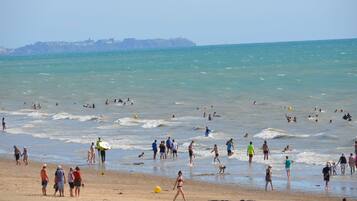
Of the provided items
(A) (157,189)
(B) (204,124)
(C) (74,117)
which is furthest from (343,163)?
(C) (74,117)

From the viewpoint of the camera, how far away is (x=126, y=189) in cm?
2544

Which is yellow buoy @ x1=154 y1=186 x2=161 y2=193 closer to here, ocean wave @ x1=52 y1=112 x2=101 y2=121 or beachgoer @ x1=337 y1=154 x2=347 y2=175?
beachgoer @ x1=337 y1=154 x2=347 y2=175

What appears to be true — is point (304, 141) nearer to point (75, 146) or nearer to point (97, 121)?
point (75, 146)

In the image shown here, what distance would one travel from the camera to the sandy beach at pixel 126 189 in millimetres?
22938

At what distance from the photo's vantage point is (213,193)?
82.1 feet

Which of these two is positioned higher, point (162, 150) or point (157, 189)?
point (162, 150)

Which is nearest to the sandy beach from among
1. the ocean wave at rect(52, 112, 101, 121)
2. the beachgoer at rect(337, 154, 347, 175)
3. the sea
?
the sea

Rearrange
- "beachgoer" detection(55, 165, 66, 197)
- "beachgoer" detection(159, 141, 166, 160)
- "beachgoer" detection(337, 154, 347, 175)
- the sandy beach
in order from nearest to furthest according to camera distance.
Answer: "beachgoer" detection(55, 165, 66, 197), the sandy beach, "beachgoer" detection(337, 154, 347, 175), "beachgoer" detection(159, 141, 166, 160)

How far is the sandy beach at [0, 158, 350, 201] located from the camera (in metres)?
22.9

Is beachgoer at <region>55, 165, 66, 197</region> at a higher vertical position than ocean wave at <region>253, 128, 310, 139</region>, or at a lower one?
higher

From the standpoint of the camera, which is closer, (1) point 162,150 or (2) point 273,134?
(1) point 162,150

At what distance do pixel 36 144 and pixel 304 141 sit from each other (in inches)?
591

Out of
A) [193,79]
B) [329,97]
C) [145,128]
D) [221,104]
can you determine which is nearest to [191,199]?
[145,128]

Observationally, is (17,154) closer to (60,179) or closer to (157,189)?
(157,189)
